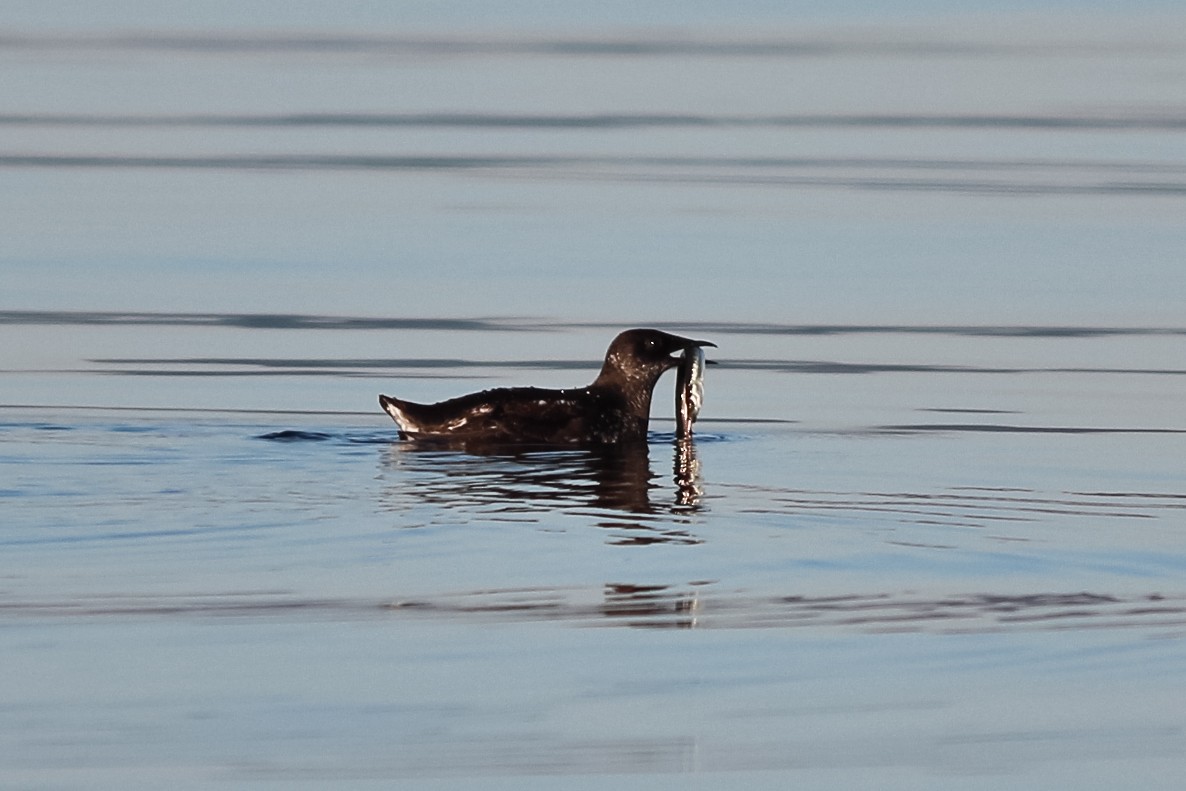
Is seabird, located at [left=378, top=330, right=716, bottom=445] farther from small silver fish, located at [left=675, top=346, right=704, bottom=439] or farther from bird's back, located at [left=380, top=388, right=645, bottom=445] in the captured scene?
small silver fish, located at [left=675, top=346, right=704, bottom=439]

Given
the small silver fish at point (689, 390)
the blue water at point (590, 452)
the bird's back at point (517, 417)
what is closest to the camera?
the blue water at point (590, 452)

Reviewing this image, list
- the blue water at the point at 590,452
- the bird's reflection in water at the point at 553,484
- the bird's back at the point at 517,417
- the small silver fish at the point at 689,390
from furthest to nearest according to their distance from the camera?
1. the small silver fish at the point at 689,390
2. the bird's back at the point at 517,417
3. the bird's reflection in water at the point at 553,484
4. the blue water at the point at 590,452

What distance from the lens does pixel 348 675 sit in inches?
292

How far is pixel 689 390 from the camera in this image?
13.4 m

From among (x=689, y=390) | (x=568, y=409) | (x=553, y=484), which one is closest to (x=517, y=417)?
(x=568, y=409)

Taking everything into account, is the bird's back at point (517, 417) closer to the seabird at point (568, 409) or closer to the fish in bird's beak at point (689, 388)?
the seabird at point (568, 409)

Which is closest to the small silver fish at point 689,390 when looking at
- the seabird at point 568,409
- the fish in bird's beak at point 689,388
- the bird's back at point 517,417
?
the fish in bird's beak at point 689,388

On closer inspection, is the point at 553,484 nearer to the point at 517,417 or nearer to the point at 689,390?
the point at 517,417

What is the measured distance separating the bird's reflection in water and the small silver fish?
13 centimetres

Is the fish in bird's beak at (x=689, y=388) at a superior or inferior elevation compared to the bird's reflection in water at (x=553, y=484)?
superior

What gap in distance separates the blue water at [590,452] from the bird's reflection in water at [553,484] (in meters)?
0.05

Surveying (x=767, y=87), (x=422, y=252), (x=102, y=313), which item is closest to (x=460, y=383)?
(x=102, y=313)

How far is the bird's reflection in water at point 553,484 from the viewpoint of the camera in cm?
1034

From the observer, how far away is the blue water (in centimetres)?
703
